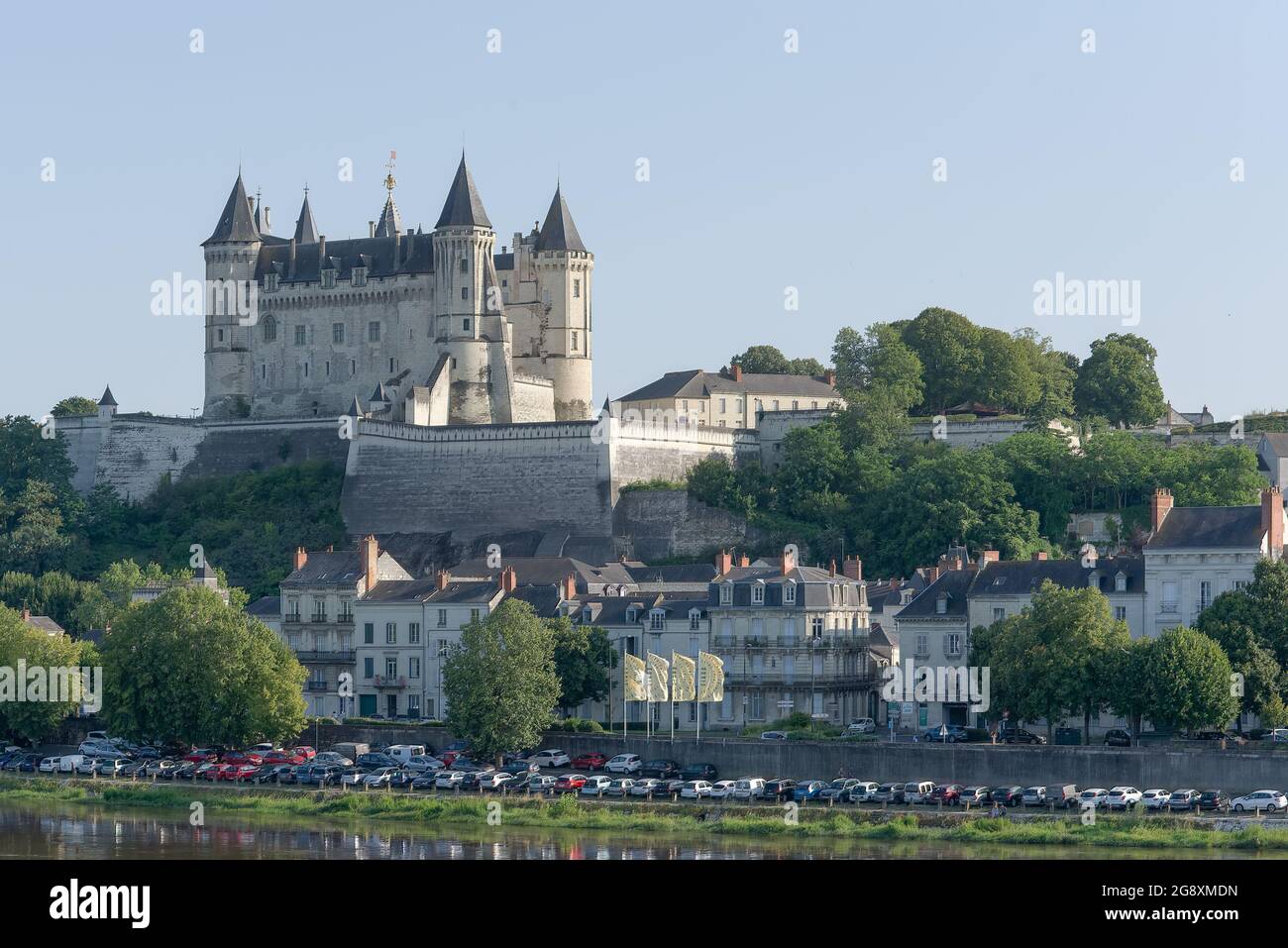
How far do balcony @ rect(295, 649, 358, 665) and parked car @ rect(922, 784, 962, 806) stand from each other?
791 inches

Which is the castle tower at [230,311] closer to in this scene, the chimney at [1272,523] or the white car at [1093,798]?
the chimney at [1272,523]

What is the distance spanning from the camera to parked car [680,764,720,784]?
5591 centimetres

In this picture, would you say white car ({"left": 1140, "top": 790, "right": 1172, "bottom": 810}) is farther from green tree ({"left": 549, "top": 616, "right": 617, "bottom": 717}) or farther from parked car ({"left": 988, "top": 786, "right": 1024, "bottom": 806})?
green tree ({"left": 549, "top": 616, "right": 617, "bottom": 717})

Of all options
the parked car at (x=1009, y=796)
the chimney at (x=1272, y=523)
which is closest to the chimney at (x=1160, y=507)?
the chimney at (x=1272, y=523)

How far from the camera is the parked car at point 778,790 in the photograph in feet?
175

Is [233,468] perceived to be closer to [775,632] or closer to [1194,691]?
[775,632]

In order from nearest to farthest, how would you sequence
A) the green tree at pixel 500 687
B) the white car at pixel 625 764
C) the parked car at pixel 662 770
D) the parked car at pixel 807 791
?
the parked car at pixel 807 791 → the parked car at pixel 662 770 → the white car at pixel 625 764 → the green tree at pixel 500 687

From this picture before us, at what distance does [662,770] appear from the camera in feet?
184

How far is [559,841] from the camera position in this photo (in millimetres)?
49562

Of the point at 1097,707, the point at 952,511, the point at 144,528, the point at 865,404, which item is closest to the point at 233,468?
the point at 144,528

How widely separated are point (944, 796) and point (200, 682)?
712 inches

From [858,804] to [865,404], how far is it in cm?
4236

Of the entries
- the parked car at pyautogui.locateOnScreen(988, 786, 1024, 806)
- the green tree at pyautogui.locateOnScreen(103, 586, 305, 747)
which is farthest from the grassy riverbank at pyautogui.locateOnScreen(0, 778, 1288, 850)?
the green tree at pyautogui.locateOnScreen(103, 586, 305, 747)

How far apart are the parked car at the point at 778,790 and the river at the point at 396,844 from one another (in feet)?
12.1
